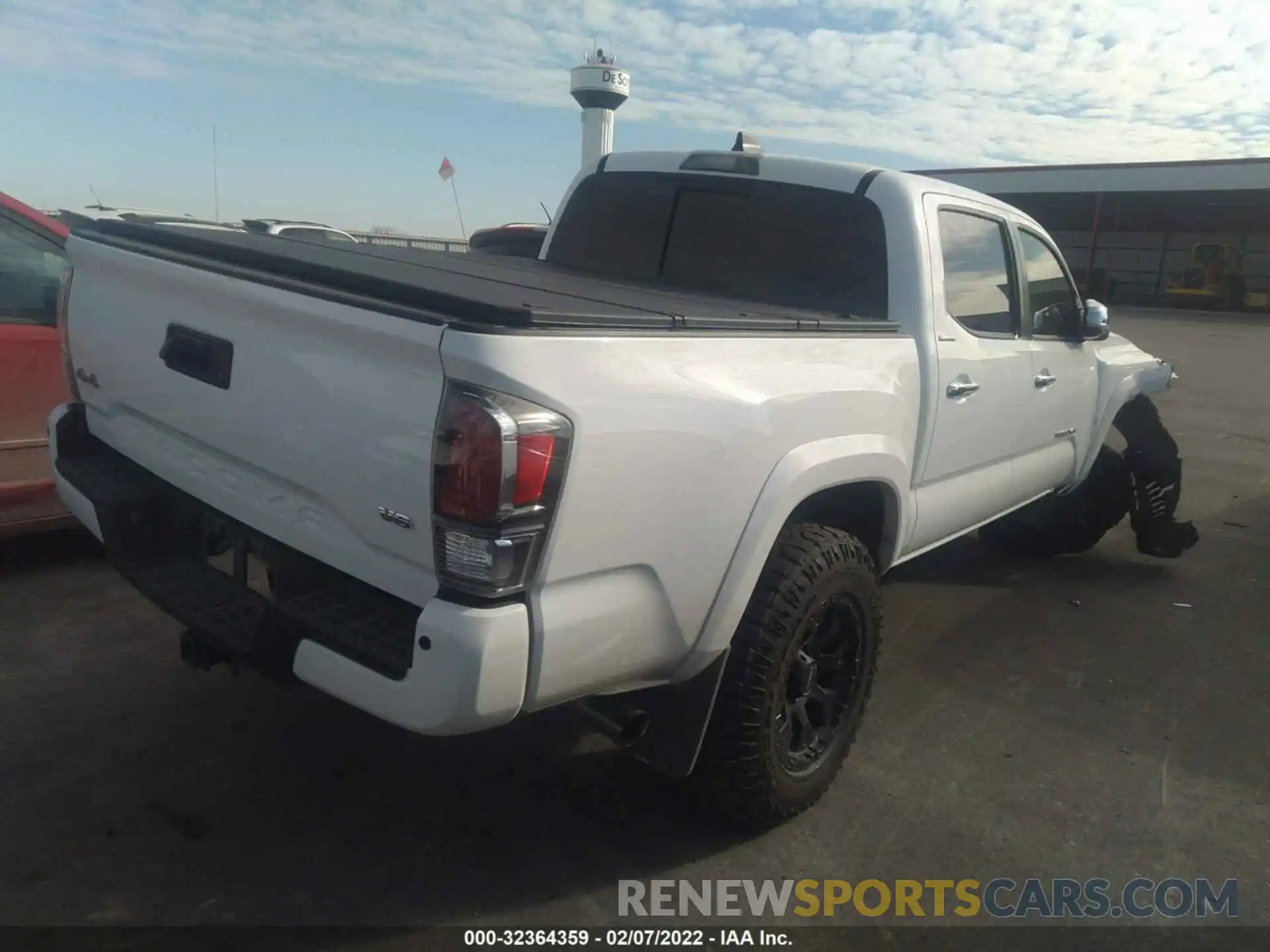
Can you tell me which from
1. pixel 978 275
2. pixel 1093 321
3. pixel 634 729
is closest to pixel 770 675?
pixel 634 729

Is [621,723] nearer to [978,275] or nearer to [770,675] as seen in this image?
[770,675]

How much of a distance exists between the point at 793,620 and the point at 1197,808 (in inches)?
65.2

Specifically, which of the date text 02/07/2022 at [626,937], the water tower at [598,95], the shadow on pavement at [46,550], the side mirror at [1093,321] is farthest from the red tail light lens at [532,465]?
the water tower at [598,95]

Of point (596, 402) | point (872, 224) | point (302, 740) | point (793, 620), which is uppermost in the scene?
point (872, 224)

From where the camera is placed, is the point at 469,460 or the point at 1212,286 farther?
the point at 1212,286

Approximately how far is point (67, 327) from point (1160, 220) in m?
47.3

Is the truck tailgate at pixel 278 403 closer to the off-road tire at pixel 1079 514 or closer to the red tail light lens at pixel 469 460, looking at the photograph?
the red tail light lens at pixel 469 460

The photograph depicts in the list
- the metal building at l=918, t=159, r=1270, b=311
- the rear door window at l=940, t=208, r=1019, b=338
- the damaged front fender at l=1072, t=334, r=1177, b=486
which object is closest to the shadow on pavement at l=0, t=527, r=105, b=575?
the rear door window at l=940, t=208, r=1019, b=338

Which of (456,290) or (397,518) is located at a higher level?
(456,290)

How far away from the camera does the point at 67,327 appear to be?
322 cm

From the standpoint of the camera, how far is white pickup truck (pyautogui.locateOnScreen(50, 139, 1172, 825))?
200 centimetres

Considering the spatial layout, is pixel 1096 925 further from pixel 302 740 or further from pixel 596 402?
pixel 302 740

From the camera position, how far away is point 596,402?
206 cm

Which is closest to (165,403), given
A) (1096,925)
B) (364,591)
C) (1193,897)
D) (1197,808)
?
(364,591)
